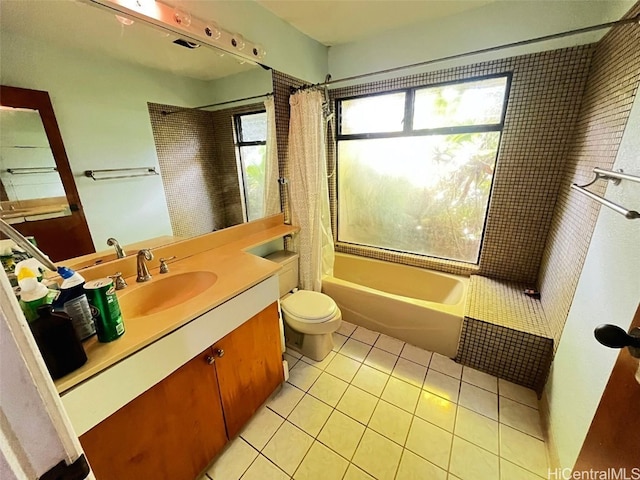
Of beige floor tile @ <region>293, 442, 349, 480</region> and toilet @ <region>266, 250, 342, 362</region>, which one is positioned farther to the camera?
toilet @ <region>266, 250, 342, 362</region>

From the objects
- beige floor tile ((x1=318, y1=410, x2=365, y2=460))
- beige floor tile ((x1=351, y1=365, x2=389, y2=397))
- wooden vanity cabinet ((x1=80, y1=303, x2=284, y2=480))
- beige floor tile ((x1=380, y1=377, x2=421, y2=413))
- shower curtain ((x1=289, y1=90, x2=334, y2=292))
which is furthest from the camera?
shower curtain ((x1=289, y1=90, x2=334, y2=292))

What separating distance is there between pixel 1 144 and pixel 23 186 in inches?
5.6

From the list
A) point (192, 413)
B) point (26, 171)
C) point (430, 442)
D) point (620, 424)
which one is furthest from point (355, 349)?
point (26, 171)

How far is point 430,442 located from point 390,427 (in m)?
0.20

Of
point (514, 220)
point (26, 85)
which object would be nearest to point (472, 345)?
→ point (514, 220)

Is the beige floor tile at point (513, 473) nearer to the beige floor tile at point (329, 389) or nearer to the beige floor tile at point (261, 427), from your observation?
the beige floor tile at point (329, 389)

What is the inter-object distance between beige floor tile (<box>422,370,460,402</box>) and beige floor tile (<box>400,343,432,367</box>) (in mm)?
102

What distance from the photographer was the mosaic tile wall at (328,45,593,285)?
160 centimetres

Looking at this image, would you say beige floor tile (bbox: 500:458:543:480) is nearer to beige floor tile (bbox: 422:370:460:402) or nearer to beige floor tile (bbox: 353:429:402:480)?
beige floor tile (bbox: 422:370:460:402)

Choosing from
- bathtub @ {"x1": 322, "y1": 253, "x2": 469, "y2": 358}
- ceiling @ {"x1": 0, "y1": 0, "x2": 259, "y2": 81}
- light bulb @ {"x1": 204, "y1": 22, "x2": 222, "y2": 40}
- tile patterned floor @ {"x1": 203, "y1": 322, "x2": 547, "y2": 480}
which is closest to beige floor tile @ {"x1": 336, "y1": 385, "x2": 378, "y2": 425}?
tile patterned floor @ {"x1": 203, "y1": 322, "x2": 547, "y2": 480}

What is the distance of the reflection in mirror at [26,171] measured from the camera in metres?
0.88

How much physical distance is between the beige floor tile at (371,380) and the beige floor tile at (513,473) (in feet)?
2.05

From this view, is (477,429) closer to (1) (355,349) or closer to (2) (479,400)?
(2) (479,400)

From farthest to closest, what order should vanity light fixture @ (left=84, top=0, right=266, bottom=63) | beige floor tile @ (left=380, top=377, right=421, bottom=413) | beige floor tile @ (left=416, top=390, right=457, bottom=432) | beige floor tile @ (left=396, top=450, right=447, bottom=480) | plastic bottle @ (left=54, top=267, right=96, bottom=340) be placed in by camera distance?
beige floor tile @ (left=380, top=377, right=421, bottom=413) < beige floor tile @ (left=416, top=390, right=457, bottom=432) < beige floor tile @ (left=396, top=450, right=447, bottom=480) < vanity light fixture @ (left=84, top=0, right=266, bottom=63) < plastic bottle @ (left=54, top=267, right=96, bottom=340)
